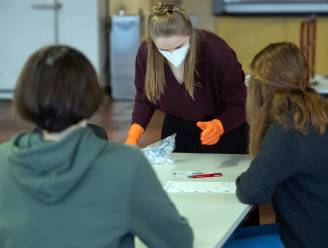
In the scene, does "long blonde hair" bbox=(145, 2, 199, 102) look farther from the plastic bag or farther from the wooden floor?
the wooden floor

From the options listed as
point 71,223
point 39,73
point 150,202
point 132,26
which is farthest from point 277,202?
point 132,26

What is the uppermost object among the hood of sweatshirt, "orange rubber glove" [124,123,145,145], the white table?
the hood of sweatshirt

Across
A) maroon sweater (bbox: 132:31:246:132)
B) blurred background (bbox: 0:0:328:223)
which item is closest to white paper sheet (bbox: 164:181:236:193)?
maroon sweater (bbox: 132:31:246:132)

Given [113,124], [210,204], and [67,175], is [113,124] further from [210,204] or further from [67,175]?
[67,175]

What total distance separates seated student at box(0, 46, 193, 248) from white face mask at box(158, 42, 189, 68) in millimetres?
1127

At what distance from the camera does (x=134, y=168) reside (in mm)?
1153

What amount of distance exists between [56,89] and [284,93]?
84cm

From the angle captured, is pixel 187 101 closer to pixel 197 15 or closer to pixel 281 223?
pixel 281 223

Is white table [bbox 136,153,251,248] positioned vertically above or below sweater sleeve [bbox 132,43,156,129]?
below

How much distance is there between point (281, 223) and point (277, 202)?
74mm

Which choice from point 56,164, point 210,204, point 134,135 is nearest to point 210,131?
point 134,135

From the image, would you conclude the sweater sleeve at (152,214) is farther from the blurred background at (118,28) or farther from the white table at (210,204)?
the blurred background at (118,28)

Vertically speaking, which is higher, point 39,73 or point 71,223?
point 39,73

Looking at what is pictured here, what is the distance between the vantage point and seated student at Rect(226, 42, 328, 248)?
5.43ft
